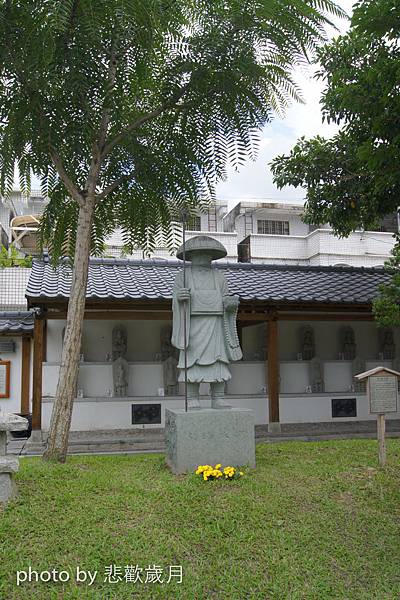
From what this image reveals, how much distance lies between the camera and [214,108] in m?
7.51

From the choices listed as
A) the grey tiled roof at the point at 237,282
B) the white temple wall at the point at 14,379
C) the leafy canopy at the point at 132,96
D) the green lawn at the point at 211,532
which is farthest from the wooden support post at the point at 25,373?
the green lawn at the point at 211,532

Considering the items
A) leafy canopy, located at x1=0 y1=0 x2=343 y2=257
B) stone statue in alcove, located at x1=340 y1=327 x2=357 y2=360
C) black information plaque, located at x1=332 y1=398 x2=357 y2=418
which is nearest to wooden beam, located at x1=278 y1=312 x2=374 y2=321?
stone statue in alcove, located at x1=340 y1=327 x2=357 y2=360

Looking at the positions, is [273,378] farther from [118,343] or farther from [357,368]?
[118,343]

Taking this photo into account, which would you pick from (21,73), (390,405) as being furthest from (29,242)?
(390,405)

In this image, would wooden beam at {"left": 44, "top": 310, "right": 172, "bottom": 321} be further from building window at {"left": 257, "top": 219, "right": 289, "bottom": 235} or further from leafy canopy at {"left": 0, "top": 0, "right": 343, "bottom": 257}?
building window at {"left": 257, "top": 219, "right": 289, "bottom": 235}

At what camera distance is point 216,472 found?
6051mm

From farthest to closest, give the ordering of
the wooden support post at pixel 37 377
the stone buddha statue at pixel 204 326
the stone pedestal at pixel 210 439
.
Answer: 1. the wooden support post at pixel 37 377
2. the stone buddha statue at pixel 204 326
3. the stone pedestal at pixel 210 439

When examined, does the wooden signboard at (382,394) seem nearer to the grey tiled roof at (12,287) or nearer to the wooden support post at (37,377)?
the wooden support post at (37,377)

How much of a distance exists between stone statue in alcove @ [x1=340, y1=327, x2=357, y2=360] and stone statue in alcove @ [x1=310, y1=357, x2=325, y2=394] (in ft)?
2.90

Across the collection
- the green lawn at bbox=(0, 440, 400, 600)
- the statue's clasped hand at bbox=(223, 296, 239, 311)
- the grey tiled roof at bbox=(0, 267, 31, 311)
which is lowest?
the green lawn at bbox=(0, 440, 400, 600)

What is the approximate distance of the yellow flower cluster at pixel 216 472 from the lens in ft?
19.7

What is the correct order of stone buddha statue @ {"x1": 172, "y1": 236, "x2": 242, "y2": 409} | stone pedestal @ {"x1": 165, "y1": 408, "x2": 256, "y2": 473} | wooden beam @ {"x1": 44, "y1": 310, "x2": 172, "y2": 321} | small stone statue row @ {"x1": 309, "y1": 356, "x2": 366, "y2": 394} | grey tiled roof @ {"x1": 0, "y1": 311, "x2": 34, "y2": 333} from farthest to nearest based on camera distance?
small stone statue row @ {"x1": 309, "y1": 356, "x2": 366, "y2": 394} → grey tiled roof @ {"x1": 0, "y1": 311, "x2": 34, "y2": 333} → wooden beam @ {"x1": 44, "y1": 310, "x2": 172, "y2": 321} → stone buddha statue @ {"x1": 172, "y1": 236, "x2": 242, "y2": 409} → stone pedestal @ {"x1": 165, "y1": 408, "x2": 256, "y2": 473}

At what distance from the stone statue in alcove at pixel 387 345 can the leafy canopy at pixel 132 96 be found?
8100 millimetres

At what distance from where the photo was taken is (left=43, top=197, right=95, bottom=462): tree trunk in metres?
6.65
